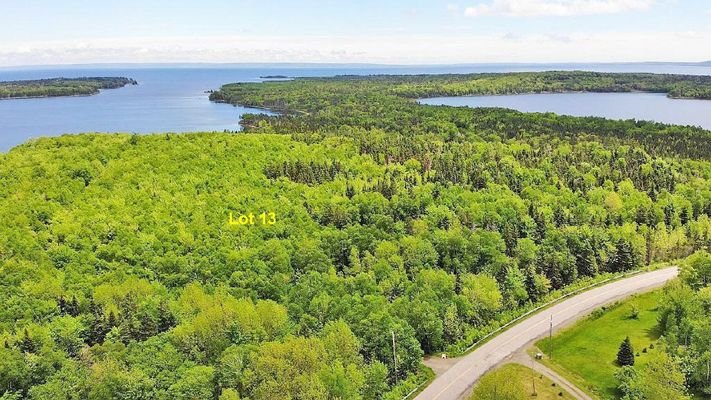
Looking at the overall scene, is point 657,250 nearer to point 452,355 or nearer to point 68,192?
point 452,355

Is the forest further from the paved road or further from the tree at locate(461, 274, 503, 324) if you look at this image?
the paved road

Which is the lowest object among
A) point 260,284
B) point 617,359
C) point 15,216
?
point 617,359

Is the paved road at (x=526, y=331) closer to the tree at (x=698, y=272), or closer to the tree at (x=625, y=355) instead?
the tree at (x=698, y=272)

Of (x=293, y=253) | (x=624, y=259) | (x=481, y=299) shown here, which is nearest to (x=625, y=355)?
(x=481, y=299)

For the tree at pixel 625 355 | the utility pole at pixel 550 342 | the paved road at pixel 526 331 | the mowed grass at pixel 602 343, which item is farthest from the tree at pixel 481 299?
the tree at pixel 625 355

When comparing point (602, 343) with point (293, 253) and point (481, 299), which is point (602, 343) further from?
point (293, 253)

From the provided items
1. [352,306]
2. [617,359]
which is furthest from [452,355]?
[617,359]
